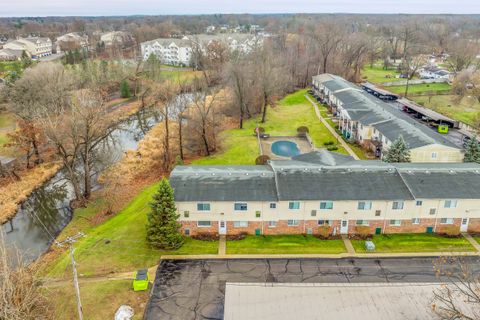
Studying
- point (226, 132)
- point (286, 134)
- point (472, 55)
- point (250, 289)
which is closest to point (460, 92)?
point (472, 55)

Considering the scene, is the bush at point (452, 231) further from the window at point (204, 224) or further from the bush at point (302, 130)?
the bush at point (302, 130)

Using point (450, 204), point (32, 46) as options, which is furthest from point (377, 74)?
point (32, 46)

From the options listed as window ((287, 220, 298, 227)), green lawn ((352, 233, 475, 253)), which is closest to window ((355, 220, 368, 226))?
green lawn ((352, 233, 475, 253))

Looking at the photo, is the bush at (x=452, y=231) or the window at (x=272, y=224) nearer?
the bush at (x=452, y=231)

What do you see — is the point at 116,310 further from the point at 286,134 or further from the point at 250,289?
the point at 286,134

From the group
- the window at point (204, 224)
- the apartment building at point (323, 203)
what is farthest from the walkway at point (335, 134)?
the window at point (204, 224)

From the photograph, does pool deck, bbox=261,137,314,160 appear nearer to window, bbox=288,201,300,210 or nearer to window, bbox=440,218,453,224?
window, bbox=288,201,300,210
